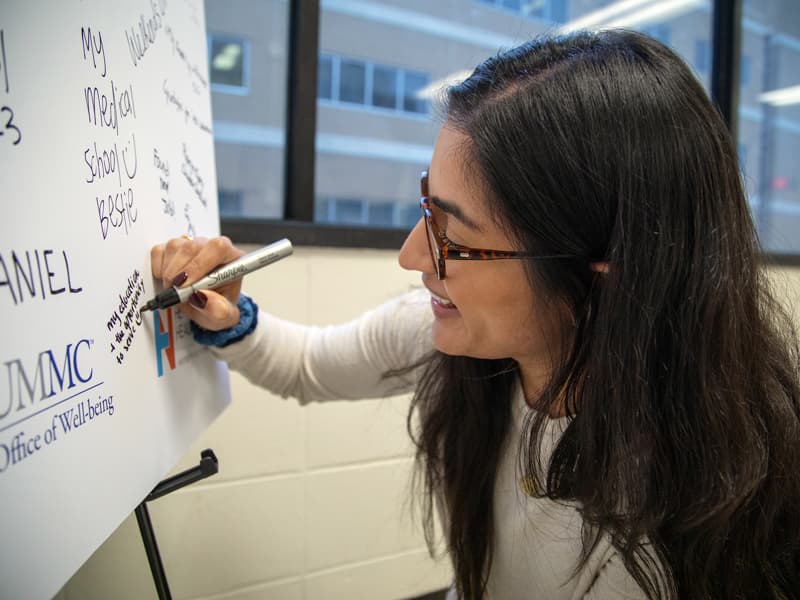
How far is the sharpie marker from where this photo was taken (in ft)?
1.75

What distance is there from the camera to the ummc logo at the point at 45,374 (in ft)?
1.05

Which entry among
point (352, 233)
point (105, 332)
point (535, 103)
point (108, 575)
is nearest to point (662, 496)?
point (535, 103)

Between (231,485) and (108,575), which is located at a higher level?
(231,485)

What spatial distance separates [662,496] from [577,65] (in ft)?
1.60

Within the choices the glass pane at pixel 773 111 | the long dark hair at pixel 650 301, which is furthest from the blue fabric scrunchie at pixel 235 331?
the glass pane at pixel 773 111

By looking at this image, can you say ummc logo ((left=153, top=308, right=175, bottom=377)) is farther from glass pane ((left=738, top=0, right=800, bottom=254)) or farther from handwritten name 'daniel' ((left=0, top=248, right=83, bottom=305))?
glass pane ((left=738, top=0, right=800, bottom=254))

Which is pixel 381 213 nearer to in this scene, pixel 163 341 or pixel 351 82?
pixel 351 82

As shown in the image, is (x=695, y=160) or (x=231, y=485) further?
(x=231, y=485)

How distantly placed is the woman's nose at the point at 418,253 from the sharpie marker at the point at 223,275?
153 mm

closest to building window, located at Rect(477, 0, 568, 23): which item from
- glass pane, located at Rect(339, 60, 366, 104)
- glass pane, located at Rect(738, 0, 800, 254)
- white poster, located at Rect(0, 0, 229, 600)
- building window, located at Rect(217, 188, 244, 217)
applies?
glass pane, located at Rect(339, 60, 366, 104)

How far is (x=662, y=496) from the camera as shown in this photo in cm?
57

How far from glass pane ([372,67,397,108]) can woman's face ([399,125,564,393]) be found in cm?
77

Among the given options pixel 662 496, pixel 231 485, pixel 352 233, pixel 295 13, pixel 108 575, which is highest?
pixel 295 13

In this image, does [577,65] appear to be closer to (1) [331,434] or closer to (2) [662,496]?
(2) [662,496]
